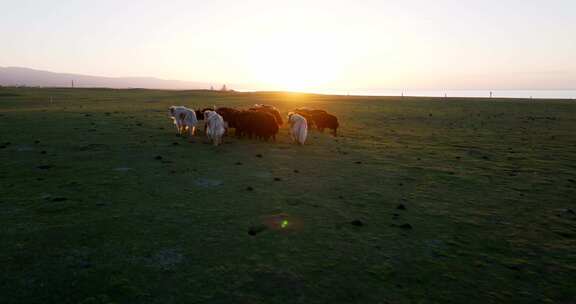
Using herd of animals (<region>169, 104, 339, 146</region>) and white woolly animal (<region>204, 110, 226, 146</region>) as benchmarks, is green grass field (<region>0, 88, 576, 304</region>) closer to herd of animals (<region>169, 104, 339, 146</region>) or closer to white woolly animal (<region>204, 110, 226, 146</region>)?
white woolly animal (<region>204, 110, 226, 146</region>)

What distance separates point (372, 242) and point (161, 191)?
17.3 feet

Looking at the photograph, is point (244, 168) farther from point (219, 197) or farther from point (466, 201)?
Result: point (466, 201)

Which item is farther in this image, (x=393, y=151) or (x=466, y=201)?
(x=393, y=151)

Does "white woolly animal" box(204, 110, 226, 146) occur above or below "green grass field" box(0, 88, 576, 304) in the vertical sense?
above

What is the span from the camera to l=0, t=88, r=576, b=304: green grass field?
17.0 ft

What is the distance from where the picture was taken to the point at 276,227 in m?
7.21

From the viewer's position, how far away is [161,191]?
931cm

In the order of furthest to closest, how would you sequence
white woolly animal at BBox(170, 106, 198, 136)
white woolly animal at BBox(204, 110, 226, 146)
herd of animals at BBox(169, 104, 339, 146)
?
1. white woolly animal at BBox(170, 106, 198, 136)
2. herd of animals at BBox(169, 104, 339, 146)
3. white woolly animal at BBox(204, 110, 226, 146)

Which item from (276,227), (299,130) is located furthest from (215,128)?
(276,227)

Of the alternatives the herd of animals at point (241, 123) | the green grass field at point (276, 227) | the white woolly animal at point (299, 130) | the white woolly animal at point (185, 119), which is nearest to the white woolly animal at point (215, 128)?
the herd of animals at point (241, 123)

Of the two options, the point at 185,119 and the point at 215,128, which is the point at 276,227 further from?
the point at 185,119

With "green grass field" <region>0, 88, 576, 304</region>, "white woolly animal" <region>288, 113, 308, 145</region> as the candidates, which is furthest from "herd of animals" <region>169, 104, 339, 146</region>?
"green grass field" <region>0, 88, 576, 304</region>

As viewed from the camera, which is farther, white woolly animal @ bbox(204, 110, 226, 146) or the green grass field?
white woolly animal @ bbox(204, 110, 226, 146)

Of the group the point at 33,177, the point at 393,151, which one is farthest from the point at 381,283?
the point at 393,151
